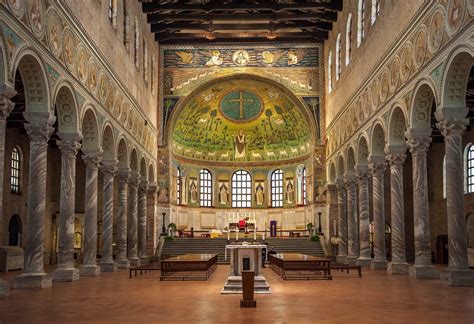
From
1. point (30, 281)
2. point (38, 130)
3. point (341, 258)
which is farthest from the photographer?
point (341, 258)

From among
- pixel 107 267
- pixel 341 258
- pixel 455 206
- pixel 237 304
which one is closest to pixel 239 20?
pixel 341 258

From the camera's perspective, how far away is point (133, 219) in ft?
118

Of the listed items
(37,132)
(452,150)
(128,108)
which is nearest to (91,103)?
(37,132)

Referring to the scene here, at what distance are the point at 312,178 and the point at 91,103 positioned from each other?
2386 centimetres

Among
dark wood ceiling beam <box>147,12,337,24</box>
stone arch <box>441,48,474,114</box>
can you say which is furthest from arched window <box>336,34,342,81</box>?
stone arch <box>441,48,474,114</box>

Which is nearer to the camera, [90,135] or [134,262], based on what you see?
[90,135]

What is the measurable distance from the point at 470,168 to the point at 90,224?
2269 centimetres

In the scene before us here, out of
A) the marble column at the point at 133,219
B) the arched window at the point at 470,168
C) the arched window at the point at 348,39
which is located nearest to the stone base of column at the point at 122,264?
the marble column at the point at 133,219

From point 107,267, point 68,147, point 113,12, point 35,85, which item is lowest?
point 107,267

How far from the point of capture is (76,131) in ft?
74.5

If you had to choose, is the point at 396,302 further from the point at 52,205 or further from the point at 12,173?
the point at 52,205

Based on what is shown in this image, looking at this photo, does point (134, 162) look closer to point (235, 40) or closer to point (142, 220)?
point (142, 220)

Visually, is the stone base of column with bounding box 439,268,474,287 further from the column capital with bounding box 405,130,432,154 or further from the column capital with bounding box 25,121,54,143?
the column capital with bounding box 25,121,54,143

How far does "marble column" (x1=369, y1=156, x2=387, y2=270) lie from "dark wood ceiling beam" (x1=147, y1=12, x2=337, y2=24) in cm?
1407
